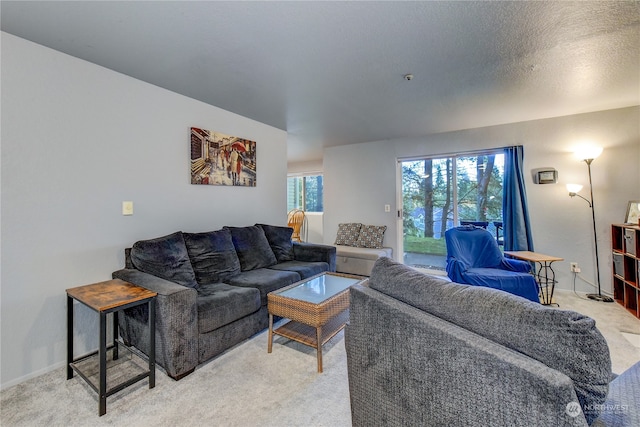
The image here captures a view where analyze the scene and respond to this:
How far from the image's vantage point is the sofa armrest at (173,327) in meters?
1.76

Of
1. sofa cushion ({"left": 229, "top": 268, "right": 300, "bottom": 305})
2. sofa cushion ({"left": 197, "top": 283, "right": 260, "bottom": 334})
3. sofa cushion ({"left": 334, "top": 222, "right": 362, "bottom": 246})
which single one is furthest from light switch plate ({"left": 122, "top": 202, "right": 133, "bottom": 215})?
sofa cushion ({"left": 334, "top": 222, "right": 362, "bottom": 246})

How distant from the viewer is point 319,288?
7.86 feet

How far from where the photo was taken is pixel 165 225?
264 cm

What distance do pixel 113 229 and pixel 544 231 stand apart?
195 inches

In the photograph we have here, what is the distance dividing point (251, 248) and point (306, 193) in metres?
3.87

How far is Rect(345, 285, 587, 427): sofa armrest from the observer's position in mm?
669

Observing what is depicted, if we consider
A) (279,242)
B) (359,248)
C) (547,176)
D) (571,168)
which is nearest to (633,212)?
(571,168)

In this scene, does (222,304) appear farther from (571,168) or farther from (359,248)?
(571,168)

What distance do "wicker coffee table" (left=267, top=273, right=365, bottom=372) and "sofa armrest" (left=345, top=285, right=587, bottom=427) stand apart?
0.68 metres

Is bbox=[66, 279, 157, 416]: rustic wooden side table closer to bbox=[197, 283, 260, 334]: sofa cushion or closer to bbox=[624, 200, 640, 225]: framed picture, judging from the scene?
bbox=[197, 283, 260, 334]: sofa cushion

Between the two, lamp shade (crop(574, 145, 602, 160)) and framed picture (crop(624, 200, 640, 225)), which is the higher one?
lamp shade (crop(574, 145, 602, 160))

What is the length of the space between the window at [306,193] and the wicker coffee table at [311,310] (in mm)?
4198

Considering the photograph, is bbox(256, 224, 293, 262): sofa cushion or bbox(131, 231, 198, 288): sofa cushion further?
bbox(256, 224, 293, 262): sofa cushion

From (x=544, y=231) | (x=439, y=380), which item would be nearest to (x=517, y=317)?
(x=439, y=380)
